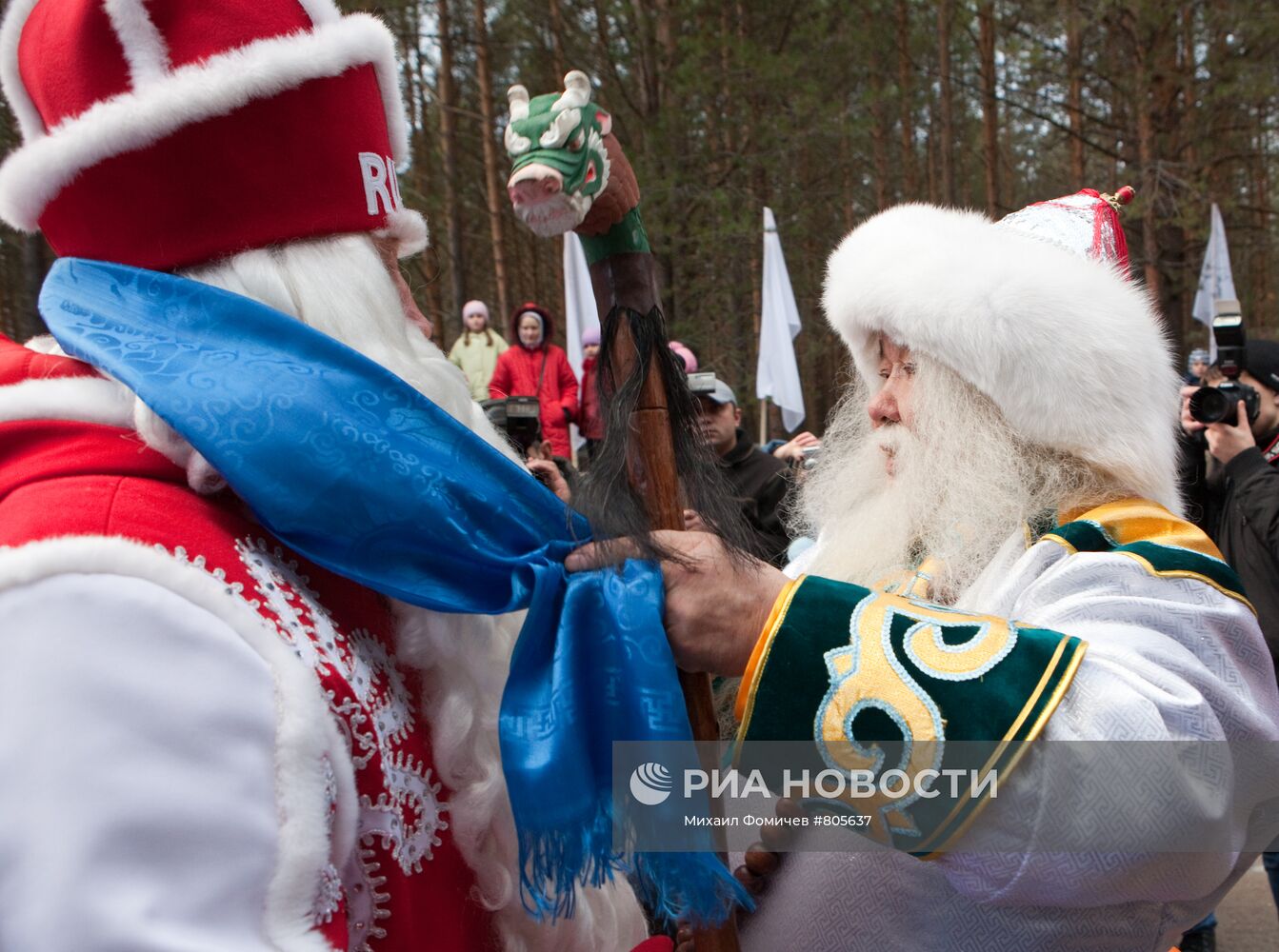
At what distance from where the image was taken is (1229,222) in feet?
49.4

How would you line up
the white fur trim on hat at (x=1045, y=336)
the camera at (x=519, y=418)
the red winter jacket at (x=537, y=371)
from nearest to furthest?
the white fur trim on hat at (x=1045, y=336) → the camera at (x=519, y=418) → the red winter jacket at (x=537, y=371)

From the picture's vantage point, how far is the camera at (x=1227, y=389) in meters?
3.54

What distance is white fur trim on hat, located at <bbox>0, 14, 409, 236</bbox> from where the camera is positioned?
1143mm

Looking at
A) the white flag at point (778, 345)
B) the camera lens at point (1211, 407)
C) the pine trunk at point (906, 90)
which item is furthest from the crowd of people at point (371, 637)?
the pine trunk at point (906, 90)

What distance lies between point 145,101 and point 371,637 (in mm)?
660

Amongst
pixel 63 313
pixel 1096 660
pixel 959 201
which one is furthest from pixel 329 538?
pixel 959 201

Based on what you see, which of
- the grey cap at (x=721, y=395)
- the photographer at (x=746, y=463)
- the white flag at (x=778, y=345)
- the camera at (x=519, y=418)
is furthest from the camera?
the white flag at (x=778, y=345)

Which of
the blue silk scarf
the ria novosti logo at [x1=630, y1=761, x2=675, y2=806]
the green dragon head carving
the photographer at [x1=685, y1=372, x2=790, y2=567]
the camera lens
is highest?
the green dragon head carving

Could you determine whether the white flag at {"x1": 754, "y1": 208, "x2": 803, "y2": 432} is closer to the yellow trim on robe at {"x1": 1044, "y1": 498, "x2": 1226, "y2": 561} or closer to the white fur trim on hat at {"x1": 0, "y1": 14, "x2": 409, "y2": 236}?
the yellow trim on robe at {"x1": 1044, "y1": 498, "x2": 1226, "y2": 561}

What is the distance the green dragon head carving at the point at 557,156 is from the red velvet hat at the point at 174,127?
221 millimetres

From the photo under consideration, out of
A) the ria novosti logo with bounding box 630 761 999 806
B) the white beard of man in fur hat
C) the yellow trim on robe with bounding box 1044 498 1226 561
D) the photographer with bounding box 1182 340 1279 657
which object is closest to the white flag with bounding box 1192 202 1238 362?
the photographer with bounding box 1182 340 1279 657

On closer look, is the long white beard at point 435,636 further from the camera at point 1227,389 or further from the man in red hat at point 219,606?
the camera at point 1227,389

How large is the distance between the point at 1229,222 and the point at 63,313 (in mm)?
17105

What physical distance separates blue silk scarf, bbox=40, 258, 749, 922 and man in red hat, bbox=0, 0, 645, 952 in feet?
0.10
